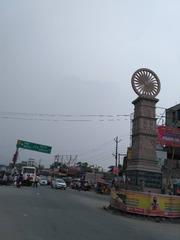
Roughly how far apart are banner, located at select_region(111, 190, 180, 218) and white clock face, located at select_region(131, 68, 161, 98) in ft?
36.6

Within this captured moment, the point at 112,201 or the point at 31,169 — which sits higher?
the point at 31,169

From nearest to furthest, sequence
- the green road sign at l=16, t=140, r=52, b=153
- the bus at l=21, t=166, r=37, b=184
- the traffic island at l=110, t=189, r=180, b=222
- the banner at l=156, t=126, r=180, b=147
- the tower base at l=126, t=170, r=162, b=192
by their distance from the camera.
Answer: the traffic island at l=110, t=189, r=180, b=222
the tower base at l=126, t=170, r=162, b=192
the banner at l=156, t=126, r=180, b=147
the bus at l=21, t=166, r=37, b=184
the green road sign at l=16, t=140, r=52, b=153

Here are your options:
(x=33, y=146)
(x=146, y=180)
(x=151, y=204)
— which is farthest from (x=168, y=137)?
(x=33, y=146)

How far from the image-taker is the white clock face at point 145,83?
1291 inches

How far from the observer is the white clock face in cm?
3278

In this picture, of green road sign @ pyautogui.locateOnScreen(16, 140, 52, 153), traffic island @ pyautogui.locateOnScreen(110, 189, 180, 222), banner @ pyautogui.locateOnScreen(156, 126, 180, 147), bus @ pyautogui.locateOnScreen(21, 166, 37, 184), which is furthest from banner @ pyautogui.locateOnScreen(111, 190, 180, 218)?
green road sign @ pyautogui.locateOnScreen(16, 140, 52, 153)

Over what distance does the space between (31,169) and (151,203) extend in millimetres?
38556

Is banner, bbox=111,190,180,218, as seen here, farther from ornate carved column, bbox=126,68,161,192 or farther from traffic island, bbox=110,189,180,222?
ornate carved column, bbox=126,68,161,192

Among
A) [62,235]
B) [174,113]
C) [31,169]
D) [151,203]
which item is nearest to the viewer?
[62,235]

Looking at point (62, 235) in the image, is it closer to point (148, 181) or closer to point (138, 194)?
point (138, 194)

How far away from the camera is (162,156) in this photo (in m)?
55.4

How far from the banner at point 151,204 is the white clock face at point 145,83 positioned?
1115cm

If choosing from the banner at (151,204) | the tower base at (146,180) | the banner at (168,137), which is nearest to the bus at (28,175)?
the banner at (168,137)

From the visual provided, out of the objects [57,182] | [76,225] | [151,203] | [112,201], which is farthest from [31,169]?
[76,225]
